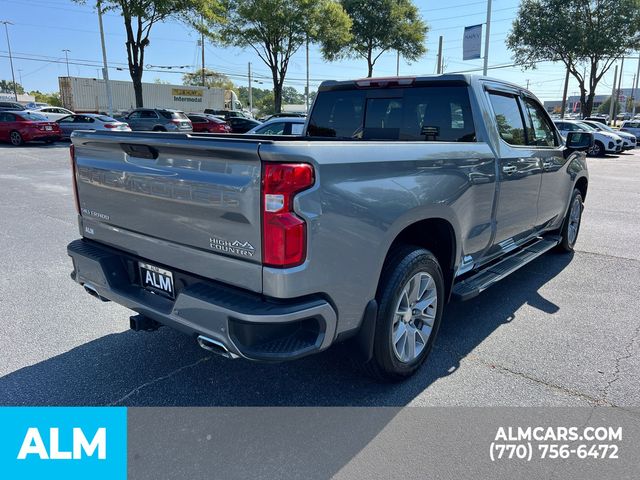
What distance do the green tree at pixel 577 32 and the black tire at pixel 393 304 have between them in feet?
105

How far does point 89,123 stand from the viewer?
22.6 metres

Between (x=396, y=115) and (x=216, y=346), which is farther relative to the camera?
(x=396, y=115)

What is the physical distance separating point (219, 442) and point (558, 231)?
4.75 m

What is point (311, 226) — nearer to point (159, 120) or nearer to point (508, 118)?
point (508, 118)

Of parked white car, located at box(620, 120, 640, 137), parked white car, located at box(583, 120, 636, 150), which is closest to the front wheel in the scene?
parked white car, located at box(583, 120, 636, 150)

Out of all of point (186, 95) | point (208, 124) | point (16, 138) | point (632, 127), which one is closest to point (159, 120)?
point (208, 124)

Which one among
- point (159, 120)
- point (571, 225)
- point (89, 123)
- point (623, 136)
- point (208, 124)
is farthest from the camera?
point (208, 124)

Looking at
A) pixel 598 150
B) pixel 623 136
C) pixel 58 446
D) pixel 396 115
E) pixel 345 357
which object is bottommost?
pixel 58 446

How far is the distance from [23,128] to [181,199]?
73.1 feet

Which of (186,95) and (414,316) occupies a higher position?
(186,95)

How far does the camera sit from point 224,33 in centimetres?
2964

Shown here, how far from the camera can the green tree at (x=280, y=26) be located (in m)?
28.1

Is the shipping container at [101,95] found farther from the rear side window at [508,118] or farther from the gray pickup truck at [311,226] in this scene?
the gray pickup truck at [311,226]

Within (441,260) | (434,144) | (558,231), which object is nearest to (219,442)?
(441,260)
